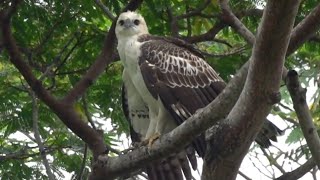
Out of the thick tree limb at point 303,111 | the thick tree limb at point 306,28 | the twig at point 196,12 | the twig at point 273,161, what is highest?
the twig at point 196,12

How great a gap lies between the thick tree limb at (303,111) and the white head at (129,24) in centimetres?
329

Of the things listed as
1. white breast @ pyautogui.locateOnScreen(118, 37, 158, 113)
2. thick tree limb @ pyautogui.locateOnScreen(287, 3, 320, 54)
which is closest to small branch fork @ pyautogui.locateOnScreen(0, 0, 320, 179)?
thick tree limb @ pyautogui.locateOnScreen(287, 3, 320, 54)

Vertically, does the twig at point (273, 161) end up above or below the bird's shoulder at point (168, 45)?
below

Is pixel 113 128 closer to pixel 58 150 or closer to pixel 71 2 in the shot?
pixel 58 150

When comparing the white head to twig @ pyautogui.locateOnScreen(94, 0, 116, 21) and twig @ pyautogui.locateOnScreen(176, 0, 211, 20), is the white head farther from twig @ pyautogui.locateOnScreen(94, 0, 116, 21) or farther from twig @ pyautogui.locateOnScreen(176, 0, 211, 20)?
twig @ pyautogui.locateOnScreen(176, 0, 211, 20)

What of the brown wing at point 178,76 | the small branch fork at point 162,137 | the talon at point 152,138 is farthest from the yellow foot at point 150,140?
the brown wing at point 178,76

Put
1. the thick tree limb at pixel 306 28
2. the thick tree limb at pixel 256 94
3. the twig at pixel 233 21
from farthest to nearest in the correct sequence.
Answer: the twig at pixel 233 21
the thick tree limb at pixel 306 28
the thick tree limb at pixel 256 94

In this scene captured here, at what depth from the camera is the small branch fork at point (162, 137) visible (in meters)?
5.09

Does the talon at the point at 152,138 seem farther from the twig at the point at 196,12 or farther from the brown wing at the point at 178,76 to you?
the twig at the point at 196,12

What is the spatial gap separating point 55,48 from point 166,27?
4.14ft

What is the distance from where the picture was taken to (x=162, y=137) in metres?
6.15

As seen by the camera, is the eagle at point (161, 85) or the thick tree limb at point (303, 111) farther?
the eagle at point (161, 85)

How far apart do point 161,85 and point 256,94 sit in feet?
8.76

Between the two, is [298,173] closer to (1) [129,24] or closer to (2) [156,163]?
(2) [156,163]
